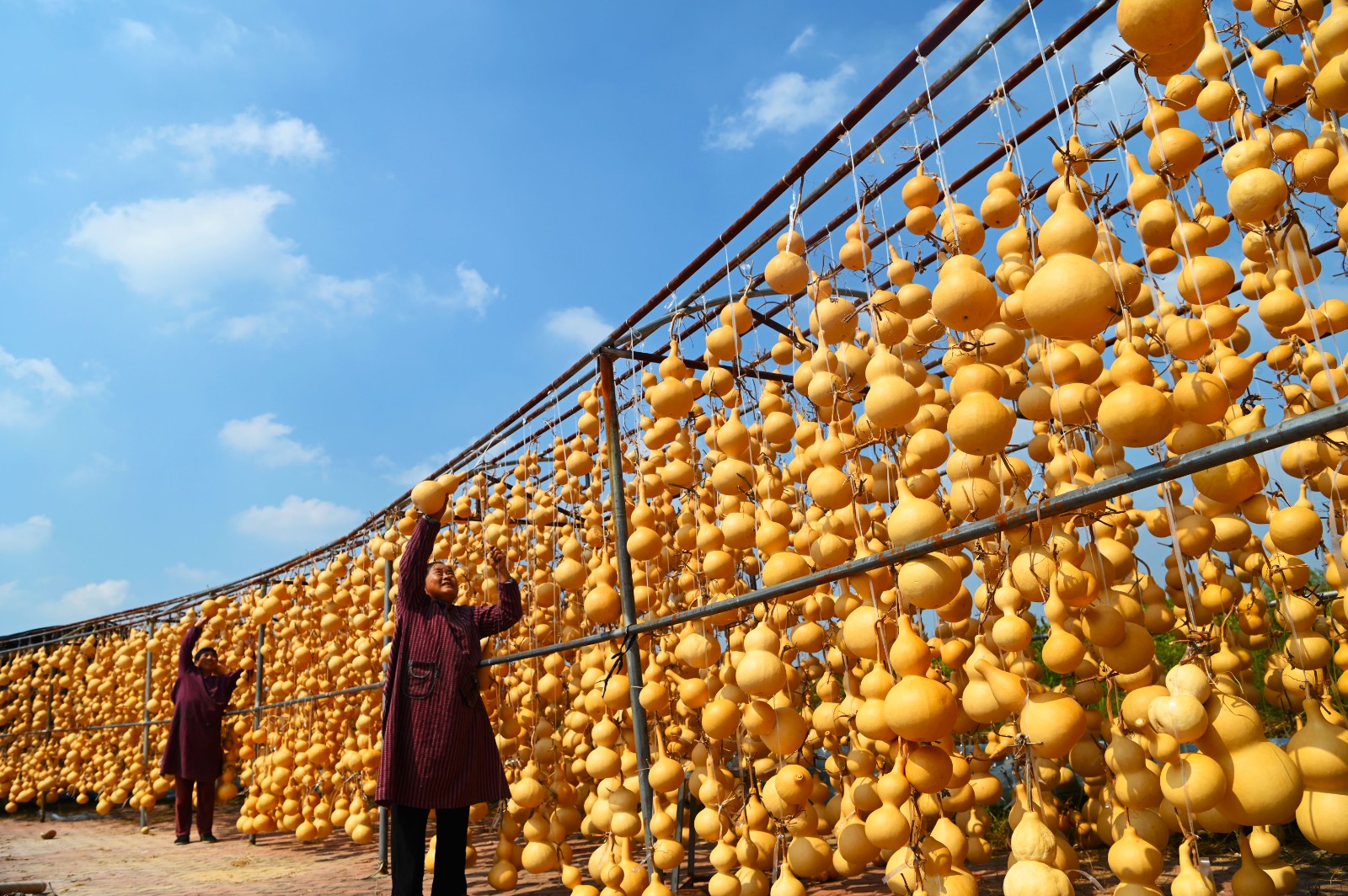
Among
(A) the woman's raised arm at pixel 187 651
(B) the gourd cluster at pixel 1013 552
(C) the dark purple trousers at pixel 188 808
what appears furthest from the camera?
(A) the woman's raised arm at pixel 187 651

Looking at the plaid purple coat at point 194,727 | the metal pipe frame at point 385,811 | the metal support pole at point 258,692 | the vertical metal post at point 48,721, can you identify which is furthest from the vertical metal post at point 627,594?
the vertical metal post at point 48,721

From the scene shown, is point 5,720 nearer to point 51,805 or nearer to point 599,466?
point 51,805

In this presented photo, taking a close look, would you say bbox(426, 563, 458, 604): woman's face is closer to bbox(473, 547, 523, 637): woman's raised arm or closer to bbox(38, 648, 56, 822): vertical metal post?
bbox(473, 547, 523, 637): woman's raised arm

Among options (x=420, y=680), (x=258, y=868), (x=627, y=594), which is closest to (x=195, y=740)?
(x=258, y=868)

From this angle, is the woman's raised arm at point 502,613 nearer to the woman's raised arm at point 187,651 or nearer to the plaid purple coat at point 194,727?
the plaid purple coat at point 194,727

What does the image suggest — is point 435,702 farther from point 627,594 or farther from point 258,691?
point 258,691

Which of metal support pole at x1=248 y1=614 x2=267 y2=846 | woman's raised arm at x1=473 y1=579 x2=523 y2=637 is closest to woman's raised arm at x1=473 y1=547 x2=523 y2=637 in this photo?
woman's raised arm at x1=473 y1=579 x2=523 y2=637

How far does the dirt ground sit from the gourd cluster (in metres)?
0.69

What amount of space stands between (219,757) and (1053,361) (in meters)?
9.46

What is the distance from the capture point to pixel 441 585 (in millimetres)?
4879

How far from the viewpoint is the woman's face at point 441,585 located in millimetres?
4871

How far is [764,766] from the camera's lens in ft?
10.9

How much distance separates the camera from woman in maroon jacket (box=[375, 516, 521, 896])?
433 cm

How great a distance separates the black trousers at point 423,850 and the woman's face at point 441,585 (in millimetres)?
1107
